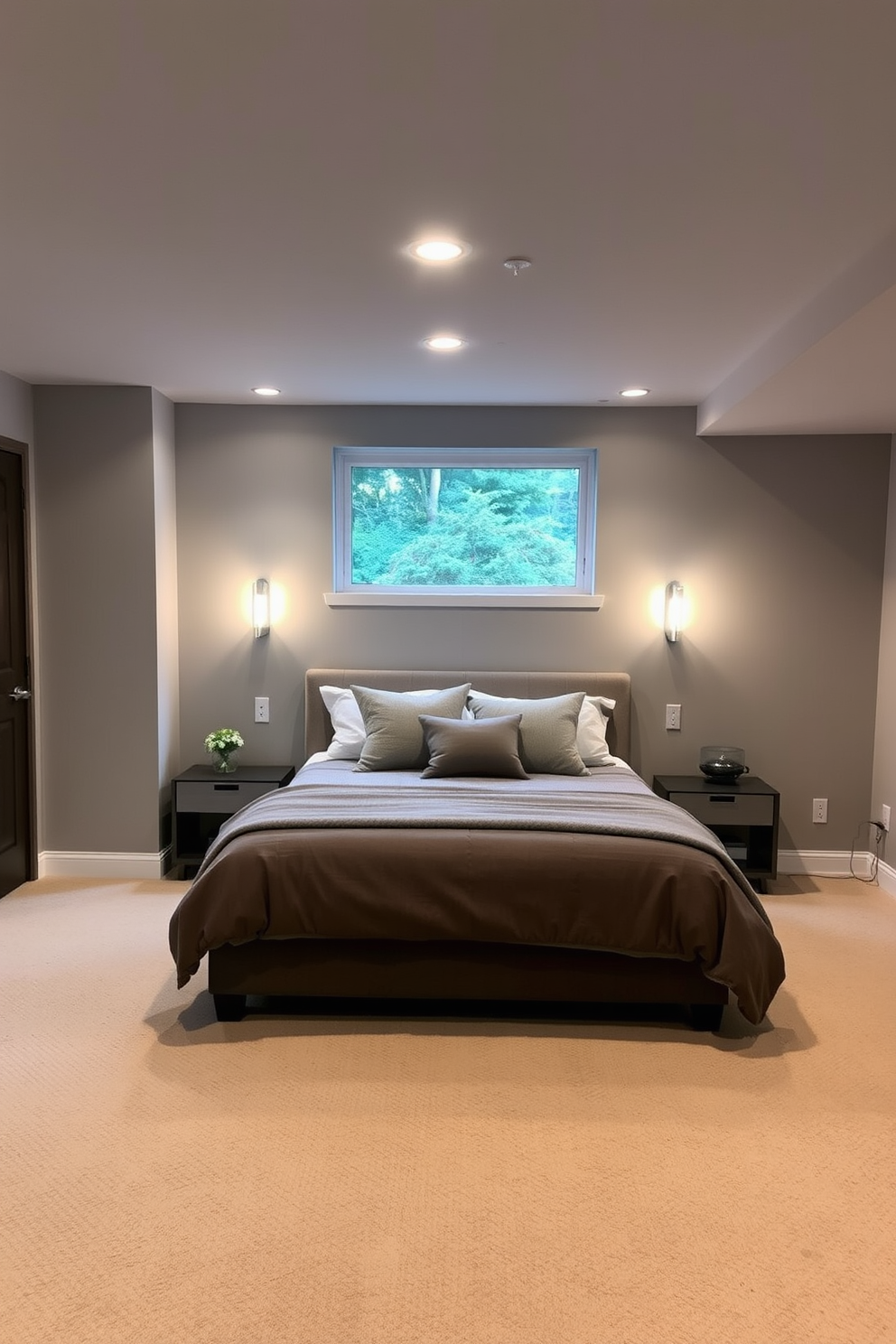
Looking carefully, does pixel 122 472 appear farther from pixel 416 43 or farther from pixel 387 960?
pixel 416 43

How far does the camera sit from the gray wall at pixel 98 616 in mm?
4348

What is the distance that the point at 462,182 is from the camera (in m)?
2.10

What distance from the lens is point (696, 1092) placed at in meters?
2.61

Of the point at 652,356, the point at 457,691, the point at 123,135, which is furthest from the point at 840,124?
the point at 457,691

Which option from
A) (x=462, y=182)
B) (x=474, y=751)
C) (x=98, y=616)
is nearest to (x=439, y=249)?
(x=462, y=182)

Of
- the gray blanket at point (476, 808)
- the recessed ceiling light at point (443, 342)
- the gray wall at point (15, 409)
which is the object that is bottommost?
the gray blanket at point (476, 808)

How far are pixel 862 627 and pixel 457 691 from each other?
2.14 m

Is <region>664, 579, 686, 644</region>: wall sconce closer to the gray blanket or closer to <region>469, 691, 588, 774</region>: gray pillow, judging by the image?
<region>469, 691, 588, 774</region>: gray pillow

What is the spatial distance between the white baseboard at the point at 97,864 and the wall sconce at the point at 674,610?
2844 mm

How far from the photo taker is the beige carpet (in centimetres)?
180

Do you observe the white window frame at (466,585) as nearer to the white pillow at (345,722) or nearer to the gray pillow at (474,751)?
the white pillow at (345,722)

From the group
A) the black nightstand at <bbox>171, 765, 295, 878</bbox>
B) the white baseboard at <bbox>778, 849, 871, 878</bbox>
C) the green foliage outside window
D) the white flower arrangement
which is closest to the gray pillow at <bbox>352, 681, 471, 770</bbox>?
the black nightstand at <bbox>171, 765, 295, 878</bbox>

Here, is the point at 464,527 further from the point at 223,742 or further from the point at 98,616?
the point at 98,616

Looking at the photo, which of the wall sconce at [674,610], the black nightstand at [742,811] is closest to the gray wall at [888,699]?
the black nightstand at [742,811]
